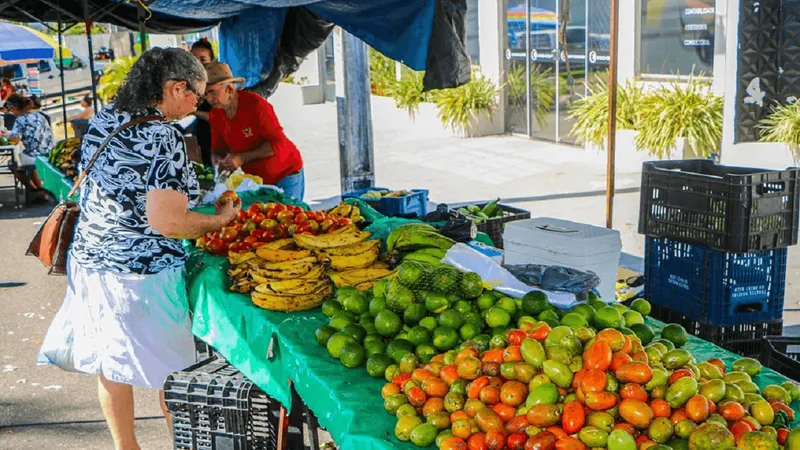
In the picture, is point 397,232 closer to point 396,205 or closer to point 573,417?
point 396,205

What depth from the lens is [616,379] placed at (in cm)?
249

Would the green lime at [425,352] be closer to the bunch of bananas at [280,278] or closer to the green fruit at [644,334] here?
the green fruit at [644,334]

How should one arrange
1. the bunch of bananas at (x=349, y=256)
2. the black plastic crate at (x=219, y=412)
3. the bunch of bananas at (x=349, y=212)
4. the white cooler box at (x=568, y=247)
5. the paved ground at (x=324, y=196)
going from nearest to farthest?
1. the black plastic crate at (x=219, y=412)
2. the white cooler box at (x=568, y=247)
3. the bunch of bananas at (x=349, y=256)
4. the bunch of bananas at (x=349, y=212)
5. the paved ground at (x=324, y=196)

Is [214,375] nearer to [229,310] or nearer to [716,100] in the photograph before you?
[229,310]

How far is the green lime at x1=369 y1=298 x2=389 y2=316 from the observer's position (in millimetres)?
3486

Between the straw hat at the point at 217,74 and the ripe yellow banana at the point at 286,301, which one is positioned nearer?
the ripe yellow banana at the point at 286,301

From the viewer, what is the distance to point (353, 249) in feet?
14.5

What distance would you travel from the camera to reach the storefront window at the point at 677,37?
1238cm

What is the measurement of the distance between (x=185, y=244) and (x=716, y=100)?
28.5 ft

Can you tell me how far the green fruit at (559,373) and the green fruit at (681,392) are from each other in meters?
0.29

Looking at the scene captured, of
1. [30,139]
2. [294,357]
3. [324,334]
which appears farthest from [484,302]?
[30,139]

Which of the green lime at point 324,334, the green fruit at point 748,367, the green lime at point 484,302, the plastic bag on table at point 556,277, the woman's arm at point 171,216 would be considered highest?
the woman's arm at point 171,216

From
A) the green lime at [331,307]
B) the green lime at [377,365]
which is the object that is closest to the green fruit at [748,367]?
the green lime at [377,365]

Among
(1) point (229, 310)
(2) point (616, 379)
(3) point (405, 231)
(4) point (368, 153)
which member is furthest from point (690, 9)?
(2) point (616, 379)
